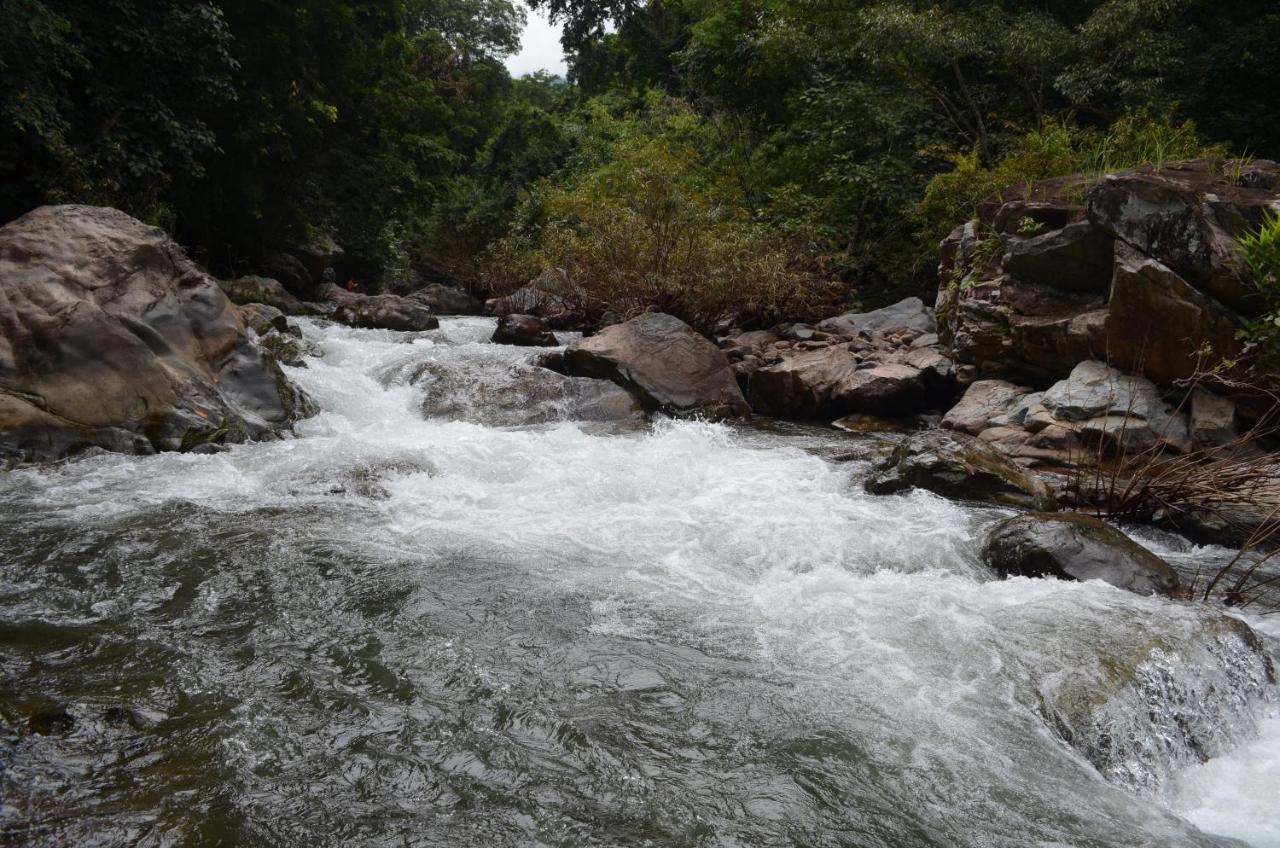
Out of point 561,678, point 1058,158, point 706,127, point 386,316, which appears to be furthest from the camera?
point 706,127

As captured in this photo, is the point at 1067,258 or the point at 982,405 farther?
the point at 982,405

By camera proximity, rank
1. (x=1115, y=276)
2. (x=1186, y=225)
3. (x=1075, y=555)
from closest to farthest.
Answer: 1. (x=1075, y=555)
2. (x=1186, y=225)
3. (x=1115, y=276)

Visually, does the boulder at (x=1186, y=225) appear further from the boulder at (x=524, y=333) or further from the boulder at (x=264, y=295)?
the boulder at (x=264, y=295)

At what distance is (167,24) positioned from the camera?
10727 mm

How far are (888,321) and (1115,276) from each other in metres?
4.39

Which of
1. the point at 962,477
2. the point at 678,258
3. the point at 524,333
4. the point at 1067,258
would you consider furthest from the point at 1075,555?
the point at 524,333

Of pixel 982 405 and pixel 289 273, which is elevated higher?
pixel 289 273

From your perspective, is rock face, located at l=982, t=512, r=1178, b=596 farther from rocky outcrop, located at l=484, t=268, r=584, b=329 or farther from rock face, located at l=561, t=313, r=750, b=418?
rocky outcrop, located at l=484, t=268, r=584, b=329

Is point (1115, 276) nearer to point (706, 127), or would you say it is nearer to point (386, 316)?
point (386, 316)

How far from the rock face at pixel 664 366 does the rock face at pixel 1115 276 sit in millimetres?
2955

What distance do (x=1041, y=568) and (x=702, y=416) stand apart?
522 cm

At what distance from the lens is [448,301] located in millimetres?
19531

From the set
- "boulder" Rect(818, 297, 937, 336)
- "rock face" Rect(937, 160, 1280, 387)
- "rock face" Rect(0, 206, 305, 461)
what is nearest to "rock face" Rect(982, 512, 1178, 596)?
"rock face" Rect(937, 160, 1280, 387)

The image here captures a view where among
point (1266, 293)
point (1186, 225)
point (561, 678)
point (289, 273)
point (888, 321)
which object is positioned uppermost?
point (1186, 225)
